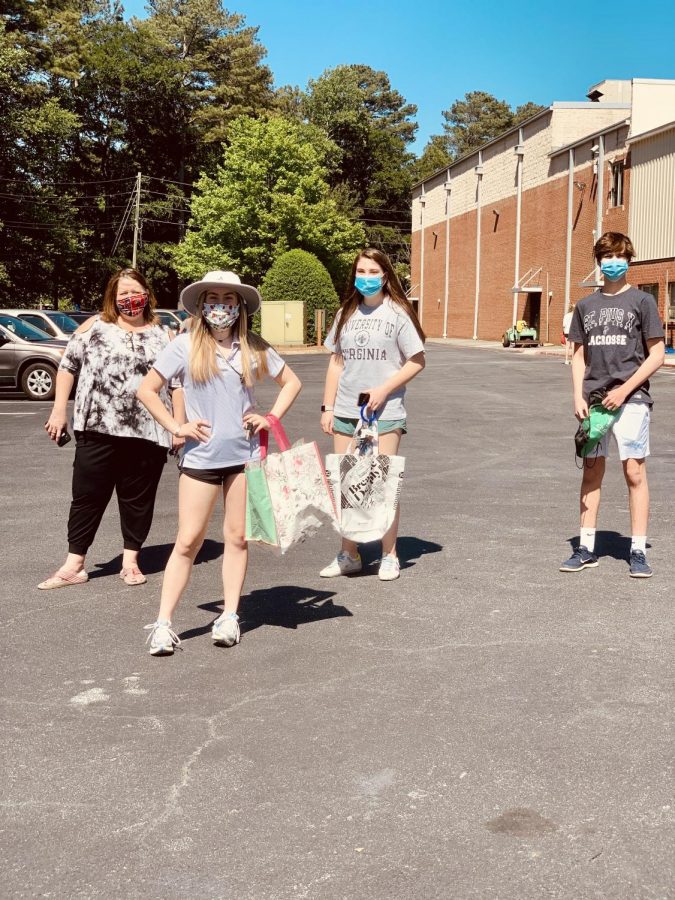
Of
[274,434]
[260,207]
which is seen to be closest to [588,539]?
[274,434]

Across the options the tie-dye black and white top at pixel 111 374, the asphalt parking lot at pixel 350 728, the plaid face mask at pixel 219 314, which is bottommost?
the asphalt parking lot at pixel 350 728

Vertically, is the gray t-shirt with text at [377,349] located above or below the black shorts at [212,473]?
above

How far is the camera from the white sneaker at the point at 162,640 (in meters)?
4.96

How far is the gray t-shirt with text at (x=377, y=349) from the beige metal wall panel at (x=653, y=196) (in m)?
36.0

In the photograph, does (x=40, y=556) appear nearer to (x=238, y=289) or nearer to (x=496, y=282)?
(x=238, y=289)

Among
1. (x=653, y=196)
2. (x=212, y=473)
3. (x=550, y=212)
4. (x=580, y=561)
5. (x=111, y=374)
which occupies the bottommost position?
(x=580, y=561)

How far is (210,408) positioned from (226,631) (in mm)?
1058

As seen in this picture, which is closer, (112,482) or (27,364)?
(112,482)

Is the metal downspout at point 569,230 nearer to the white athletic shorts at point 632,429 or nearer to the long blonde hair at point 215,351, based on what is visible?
the white athletic shorts at point 632,429

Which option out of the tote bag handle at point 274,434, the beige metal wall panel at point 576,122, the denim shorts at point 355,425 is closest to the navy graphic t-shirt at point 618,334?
the denim shorts at point 355,425

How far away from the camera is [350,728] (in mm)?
4098

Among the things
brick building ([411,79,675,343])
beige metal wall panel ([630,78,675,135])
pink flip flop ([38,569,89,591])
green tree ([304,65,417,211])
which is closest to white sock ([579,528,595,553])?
pink flip flop ([38,569,89,591])

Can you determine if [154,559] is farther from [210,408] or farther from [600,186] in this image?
[600,186]

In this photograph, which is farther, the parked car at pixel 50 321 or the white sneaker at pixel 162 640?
the parked car at pixel 50 321
